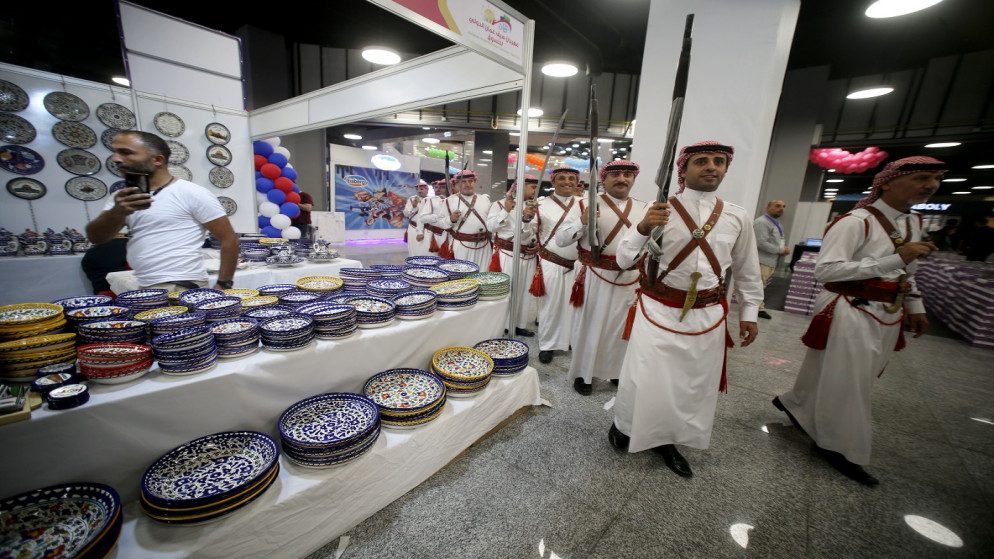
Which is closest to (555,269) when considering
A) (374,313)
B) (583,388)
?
(583,388)

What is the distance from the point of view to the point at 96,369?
3.62ft

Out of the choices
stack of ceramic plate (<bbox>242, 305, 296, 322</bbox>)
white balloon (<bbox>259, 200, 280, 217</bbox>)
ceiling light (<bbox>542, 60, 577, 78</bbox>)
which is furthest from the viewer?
ceiling light (<bbox>542, 60, 577, 78</bbox>)

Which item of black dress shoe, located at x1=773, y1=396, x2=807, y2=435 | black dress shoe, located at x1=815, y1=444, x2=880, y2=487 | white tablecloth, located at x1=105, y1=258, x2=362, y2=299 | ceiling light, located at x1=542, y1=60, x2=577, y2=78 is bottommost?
black dress shoe, located at x1=815, y1=444, x2=880, y2=487

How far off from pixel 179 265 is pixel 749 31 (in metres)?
4.59

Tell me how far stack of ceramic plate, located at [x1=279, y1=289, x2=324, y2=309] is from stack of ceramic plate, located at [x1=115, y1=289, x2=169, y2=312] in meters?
0.53

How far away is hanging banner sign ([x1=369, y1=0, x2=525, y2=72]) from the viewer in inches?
73.7

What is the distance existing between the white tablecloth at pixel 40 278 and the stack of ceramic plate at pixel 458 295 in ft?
12.3

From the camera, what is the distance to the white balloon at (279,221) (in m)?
5.41

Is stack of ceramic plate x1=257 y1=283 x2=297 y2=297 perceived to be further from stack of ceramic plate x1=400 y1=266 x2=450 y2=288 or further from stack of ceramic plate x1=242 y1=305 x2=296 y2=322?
stack of ceramic plate x1=400 y1=266 x2=450 y2=288

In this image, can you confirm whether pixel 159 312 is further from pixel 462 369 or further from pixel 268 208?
pixel 268 208

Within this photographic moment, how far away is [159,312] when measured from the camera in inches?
64.5

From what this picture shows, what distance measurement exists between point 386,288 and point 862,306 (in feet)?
10.0

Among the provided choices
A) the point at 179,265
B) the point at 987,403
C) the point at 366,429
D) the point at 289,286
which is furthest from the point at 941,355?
the point at 179,265

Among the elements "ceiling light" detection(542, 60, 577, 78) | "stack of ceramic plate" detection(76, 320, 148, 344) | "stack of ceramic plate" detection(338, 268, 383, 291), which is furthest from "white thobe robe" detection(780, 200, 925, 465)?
"ceiling light" detection(542, 60, 577, 78)
